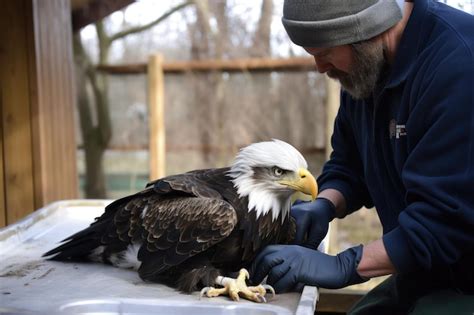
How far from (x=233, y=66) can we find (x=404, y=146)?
13.4 ft

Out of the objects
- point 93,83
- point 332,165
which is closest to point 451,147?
point 332,165

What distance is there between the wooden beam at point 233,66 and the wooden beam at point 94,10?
0.98m

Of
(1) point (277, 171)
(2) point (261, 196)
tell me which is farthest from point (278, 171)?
(2) point (261, 196)

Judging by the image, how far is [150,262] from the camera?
204cm

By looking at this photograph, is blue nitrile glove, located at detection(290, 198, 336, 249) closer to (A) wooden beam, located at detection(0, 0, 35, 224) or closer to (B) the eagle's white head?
(B) the eagle's white head

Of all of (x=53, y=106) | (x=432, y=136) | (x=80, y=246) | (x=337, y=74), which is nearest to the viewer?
(x=432, y=136)

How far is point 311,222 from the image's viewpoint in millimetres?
Result: 2381

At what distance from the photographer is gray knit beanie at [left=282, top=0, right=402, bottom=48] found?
76.6 inches

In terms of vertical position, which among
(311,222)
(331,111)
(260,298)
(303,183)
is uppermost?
(331,111)

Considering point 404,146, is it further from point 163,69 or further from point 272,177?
point 163,69

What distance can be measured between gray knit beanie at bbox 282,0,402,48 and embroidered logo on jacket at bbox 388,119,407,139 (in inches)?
13.0

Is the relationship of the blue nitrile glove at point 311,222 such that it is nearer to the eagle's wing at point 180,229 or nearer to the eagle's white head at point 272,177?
the eagle's white head at point 272,177

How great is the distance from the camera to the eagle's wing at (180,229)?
A: 6.33ft

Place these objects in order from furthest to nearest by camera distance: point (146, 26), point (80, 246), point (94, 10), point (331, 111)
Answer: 1. point (146, 26)
2. point (331, 111)
3. point (94, 10)
4. point (80, 246)
